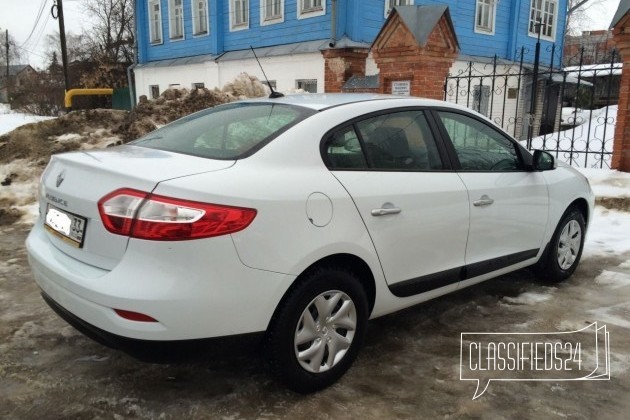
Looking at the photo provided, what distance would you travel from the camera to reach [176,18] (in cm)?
1925

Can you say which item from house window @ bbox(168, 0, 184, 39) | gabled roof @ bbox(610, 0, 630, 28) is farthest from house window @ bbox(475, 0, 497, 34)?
house window @ bbox(168, 0, 184, 39)

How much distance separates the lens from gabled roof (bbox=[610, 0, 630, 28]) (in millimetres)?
6858

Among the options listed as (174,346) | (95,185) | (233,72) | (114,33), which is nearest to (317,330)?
(174,346)

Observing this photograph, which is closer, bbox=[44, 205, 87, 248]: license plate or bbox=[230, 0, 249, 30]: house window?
bbox=[44, 205, 87, 248]: license plate

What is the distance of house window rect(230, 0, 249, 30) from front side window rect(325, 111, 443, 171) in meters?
14.1

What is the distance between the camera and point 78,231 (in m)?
2.48

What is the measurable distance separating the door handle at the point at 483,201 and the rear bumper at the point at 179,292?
1.51 meters

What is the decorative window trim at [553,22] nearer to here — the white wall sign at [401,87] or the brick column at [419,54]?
the brick column at [419,54]

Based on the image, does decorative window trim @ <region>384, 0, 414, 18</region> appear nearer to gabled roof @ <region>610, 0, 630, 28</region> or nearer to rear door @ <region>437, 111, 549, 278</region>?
gabled roof @ <region>610, 0, 630, 28</region>

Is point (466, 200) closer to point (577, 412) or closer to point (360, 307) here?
point (360, 307)

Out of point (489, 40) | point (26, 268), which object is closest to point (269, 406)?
point (26, 268)

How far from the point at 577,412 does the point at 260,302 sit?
1639 millimetres

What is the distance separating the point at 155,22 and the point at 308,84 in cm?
936

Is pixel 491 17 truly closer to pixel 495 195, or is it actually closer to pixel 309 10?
pixel 309 10
